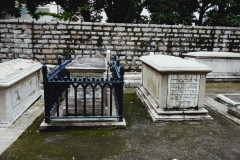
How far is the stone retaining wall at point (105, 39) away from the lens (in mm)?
11164

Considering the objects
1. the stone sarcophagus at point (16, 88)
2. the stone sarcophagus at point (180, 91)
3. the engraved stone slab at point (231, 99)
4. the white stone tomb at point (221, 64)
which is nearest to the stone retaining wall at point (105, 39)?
the white stone tomb at point (221, 64)

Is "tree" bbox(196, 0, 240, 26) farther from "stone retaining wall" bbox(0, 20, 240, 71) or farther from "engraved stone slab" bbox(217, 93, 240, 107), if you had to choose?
"engraved stone slab" bbox(217, 93, 240, 107)

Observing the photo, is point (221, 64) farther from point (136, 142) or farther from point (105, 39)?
point (136, 142)

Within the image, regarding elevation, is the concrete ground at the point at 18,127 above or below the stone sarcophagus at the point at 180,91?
below

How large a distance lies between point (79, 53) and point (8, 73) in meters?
6.05

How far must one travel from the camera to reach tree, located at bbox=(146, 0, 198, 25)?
55.5 feet

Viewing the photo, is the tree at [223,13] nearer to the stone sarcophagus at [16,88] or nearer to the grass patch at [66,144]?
the stone sarcophagus at [16,88]

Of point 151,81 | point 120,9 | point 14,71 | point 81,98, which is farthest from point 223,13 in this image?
point 14,71

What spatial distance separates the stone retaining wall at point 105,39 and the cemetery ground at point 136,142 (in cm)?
603

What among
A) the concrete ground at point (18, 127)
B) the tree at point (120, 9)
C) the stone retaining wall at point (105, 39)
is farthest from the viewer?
the tree at point (120, 9)

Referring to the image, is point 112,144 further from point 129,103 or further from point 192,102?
point 129,103

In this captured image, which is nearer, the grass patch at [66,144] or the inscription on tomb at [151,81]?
the grass patch at [66,144]

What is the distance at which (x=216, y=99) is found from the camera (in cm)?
768

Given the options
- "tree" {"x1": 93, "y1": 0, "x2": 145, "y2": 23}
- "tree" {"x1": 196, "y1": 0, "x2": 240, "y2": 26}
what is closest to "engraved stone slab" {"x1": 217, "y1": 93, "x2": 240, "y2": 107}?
"tree" {"x1": 196, "y1": 0, "x2": 240, "y2": 26}
